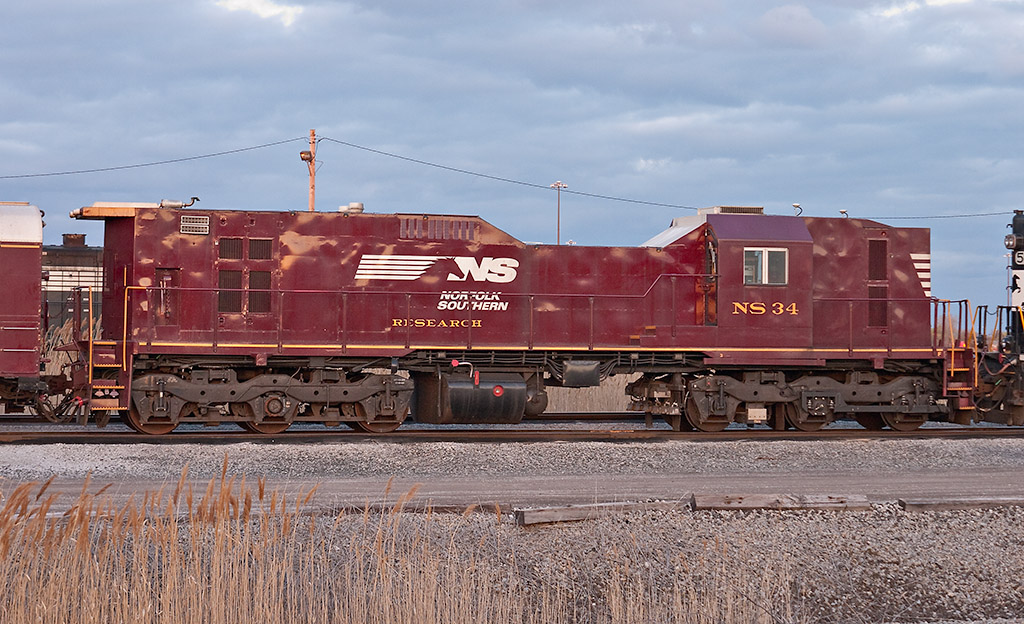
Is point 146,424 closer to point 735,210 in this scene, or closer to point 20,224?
point 20,224

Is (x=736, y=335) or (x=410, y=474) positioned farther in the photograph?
(x=736, y=335)

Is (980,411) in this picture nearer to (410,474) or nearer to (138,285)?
(410,474)

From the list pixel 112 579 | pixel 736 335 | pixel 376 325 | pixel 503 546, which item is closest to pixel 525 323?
pixel 376 325

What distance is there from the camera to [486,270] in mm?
17141

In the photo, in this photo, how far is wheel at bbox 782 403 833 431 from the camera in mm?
17578

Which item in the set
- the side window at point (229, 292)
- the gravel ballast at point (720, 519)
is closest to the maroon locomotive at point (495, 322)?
the side window at point (229, 292)

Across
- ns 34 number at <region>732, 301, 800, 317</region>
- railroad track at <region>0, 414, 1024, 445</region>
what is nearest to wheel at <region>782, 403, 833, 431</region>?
railroad track at <region>0, 414, 1024, 445</region>

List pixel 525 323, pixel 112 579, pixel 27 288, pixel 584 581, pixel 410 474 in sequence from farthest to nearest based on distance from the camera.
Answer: pixel 525 323
pixel 27 288
pixel 410 474
pixel 584 581
pixel 112 579

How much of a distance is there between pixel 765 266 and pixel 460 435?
5.76 m

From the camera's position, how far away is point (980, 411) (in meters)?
18.1

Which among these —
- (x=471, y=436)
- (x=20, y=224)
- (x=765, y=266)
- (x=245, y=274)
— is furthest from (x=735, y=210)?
(x=20, y=224)

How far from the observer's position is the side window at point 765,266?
1745cm

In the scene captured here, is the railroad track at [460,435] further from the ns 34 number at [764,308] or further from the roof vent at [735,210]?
the roof vent at [735,210]

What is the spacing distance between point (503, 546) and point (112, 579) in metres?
2.84
